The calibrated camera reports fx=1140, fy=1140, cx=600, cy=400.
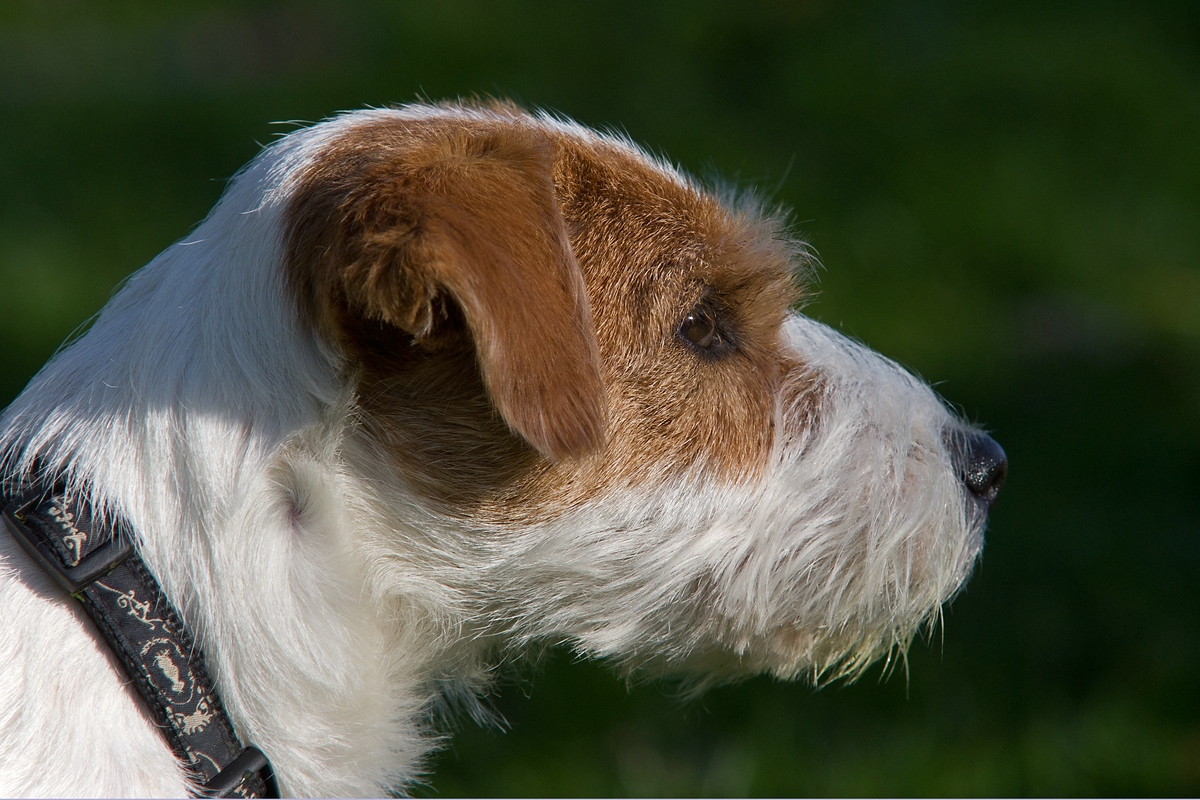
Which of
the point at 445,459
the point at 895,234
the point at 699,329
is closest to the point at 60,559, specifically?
the point at 445,459

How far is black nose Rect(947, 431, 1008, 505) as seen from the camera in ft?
8.62

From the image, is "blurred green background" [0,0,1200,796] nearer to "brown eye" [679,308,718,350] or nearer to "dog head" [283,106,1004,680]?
"dog head" [283,106,1004,680]

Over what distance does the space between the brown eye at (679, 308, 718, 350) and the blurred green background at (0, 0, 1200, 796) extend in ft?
3.57

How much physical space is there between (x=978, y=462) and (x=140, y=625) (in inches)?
71.4

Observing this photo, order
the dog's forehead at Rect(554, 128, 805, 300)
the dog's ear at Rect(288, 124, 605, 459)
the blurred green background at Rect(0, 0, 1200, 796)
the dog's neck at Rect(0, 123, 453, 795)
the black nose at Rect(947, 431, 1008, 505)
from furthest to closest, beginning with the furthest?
the blurred green background at Rect(0, 0, 1200, 796), the black nose at Rect(947, 431, 1008, 505), the dog's forehead at Rect(554, 128, 805, 300), the dog's neck at Rect(0, 123, 453, 795), the dog's ear at Rect(288, 124, 605, 459)

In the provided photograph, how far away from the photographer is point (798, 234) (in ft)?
9.49

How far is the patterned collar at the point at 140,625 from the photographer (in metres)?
1.88

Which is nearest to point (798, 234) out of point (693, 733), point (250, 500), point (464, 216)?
point (464, 216)

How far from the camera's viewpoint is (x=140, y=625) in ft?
6.21

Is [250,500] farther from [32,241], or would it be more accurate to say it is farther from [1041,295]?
[1041,295]

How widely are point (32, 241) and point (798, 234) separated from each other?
4497 mm

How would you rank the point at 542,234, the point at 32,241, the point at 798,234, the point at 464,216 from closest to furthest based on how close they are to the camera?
the point at 464,216, the point at 542,234, the point at 798,234, the point at 32,241

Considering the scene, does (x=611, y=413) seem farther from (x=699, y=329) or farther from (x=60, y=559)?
(x=60, y=559)

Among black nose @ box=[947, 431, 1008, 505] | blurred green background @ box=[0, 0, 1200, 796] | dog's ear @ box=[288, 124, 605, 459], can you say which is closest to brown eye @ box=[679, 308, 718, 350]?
dog's ear @ box=[288, 124, 605, 459]
